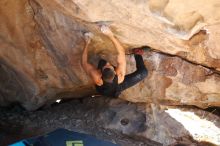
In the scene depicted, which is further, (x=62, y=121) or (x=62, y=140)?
(x=62, y=121)

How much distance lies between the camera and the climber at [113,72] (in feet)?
18.2

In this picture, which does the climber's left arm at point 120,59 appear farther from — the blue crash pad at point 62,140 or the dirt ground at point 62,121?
the blue crash pad at point 62,140

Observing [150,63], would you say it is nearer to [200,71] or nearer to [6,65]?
[200,71]

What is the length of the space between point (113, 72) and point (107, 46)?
1.72ft

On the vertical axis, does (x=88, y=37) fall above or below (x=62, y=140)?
above

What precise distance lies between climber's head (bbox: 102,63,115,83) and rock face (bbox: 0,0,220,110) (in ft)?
1.34

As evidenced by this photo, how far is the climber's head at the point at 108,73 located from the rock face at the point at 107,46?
408 millimetres

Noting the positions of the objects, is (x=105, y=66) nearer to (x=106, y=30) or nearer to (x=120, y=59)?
(x=120, y=59)

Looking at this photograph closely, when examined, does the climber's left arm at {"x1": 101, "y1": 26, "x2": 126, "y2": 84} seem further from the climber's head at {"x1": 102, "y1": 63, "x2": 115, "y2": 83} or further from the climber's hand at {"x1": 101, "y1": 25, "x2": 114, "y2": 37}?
the climber's head at {"x1": 102, "y1": 63, "x2": 115, "y2": 83}

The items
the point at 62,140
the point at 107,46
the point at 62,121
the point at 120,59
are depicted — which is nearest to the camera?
the point at 62,140

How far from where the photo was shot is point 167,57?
611cm

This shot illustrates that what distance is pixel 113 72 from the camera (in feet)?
18.4

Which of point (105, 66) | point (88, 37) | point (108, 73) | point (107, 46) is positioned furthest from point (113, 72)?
point (88, 37)

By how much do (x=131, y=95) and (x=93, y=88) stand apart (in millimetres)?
800
